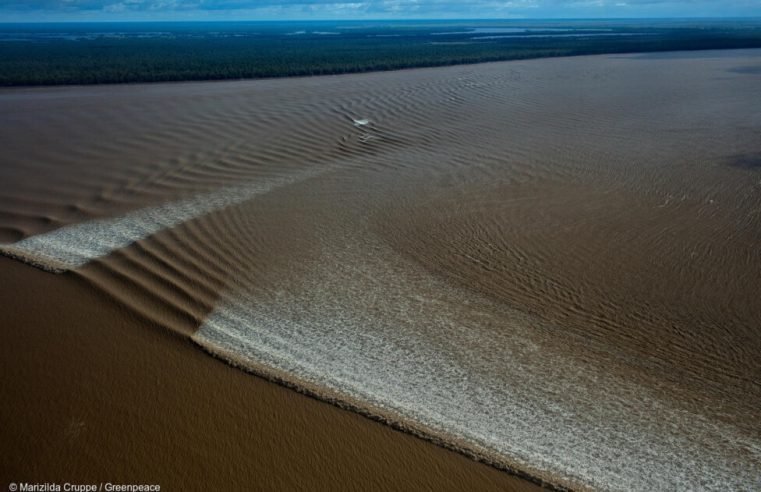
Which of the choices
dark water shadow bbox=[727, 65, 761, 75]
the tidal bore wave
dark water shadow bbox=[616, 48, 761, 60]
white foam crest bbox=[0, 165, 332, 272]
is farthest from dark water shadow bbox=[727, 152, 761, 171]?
dark water shadow bbox=[616, 48, 761, 60]

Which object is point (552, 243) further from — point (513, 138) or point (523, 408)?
point (513, 138)

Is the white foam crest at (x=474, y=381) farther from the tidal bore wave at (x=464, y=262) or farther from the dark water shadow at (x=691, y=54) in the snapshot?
the dark water shadow at (x=691, y=54)

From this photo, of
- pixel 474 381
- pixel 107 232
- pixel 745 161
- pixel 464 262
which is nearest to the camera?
pixel 474 381

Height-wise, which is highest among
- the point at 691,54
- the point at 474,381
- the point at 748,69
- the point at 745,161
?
the point at 691,54

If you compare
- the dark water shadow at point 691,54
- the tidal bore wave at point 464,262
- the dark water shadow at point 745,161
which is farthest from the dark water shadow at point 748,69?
the dark water shadow at point 745,161

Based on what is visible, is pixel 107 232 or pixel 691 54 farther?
pixel 691 54

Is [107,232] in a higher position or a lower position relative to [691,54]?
lower

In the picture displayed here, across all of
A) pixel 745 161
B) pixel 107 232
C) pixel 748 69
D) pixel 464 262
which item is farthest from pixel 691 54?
pixel 107 232

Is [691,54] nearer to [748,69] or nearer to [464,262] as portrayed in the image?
[748,69]

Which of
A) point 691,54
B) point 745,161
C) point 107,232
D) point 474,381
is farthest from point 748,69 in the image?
point 107,232

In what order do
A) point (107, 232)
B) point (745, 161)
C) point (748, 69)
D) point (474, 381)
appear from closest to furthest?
point (474, 381)
point (107, 232)
point (745, 161)
point (748, 69)
